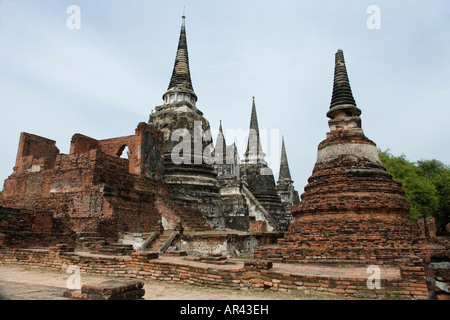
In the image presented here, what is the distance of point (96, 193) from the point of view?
40.5ft

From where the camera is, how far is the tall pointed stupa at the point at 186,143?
1878 centimetres

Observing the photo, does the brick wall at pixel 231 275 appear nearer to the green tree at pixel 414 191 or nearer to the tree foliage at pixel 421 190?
the tree foliage at pixel 421 190

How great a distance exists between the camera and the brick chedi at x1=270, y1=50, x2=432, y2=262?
832 centimetres

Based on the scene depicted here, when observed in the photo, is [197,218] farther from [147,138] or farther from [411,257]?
[411,257]

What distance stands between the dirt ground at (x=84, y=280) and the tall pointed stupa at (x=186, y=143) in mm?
10910

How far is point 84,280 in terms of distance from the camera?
6.93 meters

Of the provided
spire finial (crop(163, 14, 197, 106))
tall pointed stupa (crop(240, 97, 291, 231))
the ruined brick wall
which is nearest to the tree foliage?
tall pointed stupa (crop(240, 97, 291, 231))

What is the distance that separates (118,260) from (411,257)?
6555 mm

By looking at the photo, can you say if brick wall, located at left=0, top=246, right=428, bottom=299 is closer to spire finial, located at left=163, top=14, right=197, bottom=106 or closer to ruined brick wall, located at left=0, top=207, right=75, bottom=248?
ruined brick wall, located at left=0, top=207, right=75, bottom=248

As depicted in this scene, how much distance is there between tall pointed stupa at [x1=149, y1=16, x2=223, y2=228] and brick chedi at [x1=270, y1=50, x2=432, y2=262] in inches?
356

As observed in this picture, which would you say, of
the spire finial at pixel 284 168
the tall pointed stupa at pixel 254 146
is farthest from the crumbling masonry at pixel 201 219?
the spire finial at pixel 284 168
